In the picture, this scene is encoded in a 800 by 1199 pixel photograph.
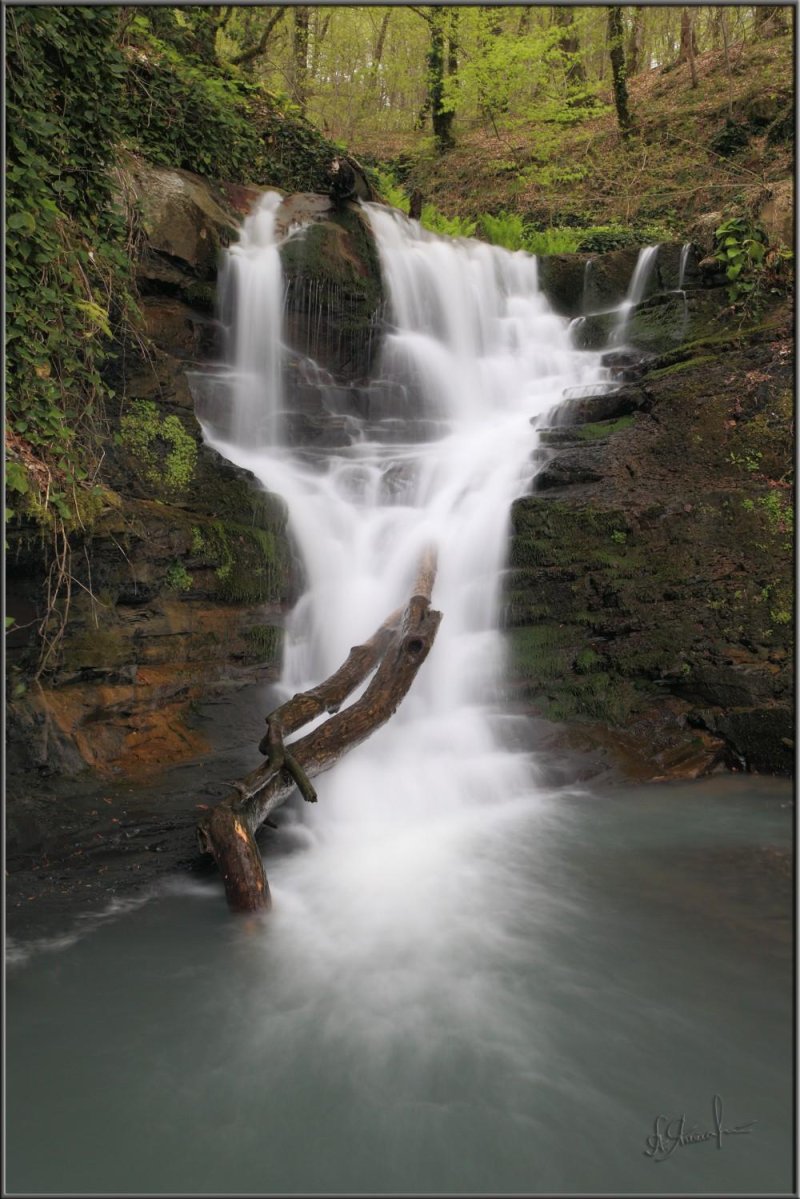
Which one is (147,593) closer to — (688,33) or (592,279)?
(592,279)

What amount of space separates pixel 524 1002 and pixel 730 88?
64.5ft

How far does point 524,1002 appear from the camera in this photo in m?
3.20

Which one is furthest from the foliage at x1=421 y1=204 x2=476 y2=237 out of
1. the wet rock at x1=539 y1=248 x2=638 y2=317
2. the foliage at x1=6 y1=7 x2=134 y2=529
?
the foliage at x1=6 y1=7 x2=134 y2=529

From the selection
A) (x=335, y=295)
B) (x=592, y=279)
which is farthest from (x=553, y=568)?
(x=592, y=279)

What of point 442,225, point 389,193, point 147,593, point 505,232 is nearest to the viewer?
point 147,593

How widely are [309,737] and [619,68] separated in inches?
699

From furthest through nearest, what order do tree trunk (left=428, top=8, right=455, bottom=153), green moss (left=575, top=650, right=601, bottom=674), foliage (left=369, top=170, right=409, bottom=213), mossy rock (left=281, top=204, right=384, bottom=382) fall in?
tree trunk (left=428, top=8, right=455, bottom=153) → foliage (left=369, top=170, right=409, bottom=213) → mossy rock (left=281, top=204, right=384, bottom=382) → green moss (left=575, top=650, right=601, bottom=674)

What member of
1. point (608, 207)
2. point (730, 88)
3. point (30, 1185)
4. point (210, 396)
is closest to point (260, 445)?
point (210, 396)

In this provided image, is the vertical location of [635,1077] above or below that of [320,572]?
below

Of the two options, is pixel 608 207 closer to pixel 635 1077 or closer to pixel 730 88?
pixel 730 88

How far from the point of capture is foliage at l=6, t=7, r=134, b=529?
4.22m

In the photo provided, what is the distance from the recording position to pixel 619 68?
51.8 feet

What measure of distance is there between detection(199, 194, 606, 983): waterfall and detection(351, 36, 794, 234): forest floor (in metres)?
4.32

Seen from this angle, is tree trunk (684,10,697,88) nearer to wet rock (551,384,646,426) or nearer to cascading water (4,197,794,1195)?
wet rock (551,384,646,426)
